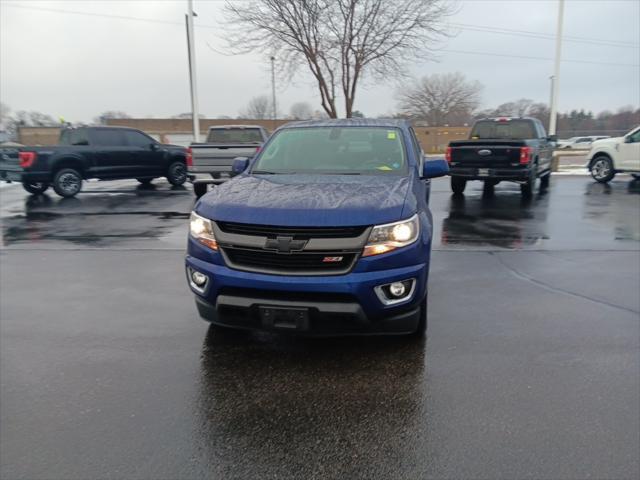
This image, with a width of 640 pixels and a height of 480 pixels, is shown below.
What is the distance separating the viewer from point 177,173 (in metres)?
16.0

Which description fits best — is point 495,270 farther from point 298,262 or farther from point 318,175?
point 298,262

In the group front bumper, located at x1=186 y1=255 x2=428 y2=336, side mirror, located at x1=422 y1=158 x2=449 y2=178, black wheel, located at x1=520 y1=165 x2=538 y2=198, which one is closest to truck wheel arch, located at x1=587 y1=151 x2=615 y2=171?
black wheel, located at x1=520 y1=165 x2=538 y2=198

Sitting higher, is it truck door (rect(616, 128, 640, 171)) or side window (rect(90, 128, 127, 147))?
side window (rect(90, 128, 127, 147))

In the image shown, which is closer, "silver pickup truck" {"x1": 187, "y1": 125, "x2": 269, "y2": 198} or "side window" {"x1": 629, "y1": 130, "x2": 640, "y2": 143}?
"silver pickup truck" {"x1": 187, "y1": 125, "x2": 269, "y2": 198}

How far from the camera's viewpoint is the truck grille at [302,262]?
344 cm

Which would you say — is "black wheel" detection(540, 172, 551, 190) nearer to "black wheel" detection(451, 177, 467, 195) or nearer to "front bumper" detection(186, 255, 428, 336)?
"black wheel" detection(451, 177, 467, 195)

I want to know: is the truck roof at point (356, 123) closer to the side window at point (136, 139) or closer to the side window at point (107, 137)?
the side window at point (107, 137)

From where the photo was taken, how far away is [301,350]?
4078mm

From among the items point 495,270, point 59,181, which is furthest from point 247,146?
point 495,270

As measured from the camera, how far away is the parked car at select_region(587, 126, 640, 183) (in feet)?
50.9

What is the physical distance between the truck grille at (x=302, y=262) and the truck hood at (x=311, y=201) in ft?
0.70

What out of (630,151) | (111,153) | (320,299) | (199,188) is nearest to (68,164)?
(111,153)

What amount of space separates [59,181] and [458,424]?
1324 cm

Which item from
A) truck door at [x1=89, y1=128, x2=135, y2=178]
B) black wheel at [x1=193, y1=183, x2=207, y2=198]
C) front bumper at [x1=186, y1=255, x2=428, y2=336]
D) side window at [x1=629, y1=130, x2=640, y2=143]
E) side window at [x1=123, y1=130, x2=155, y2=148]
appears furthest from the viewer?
side window at [x1=629, y1=130, x2=640, y2=143]
